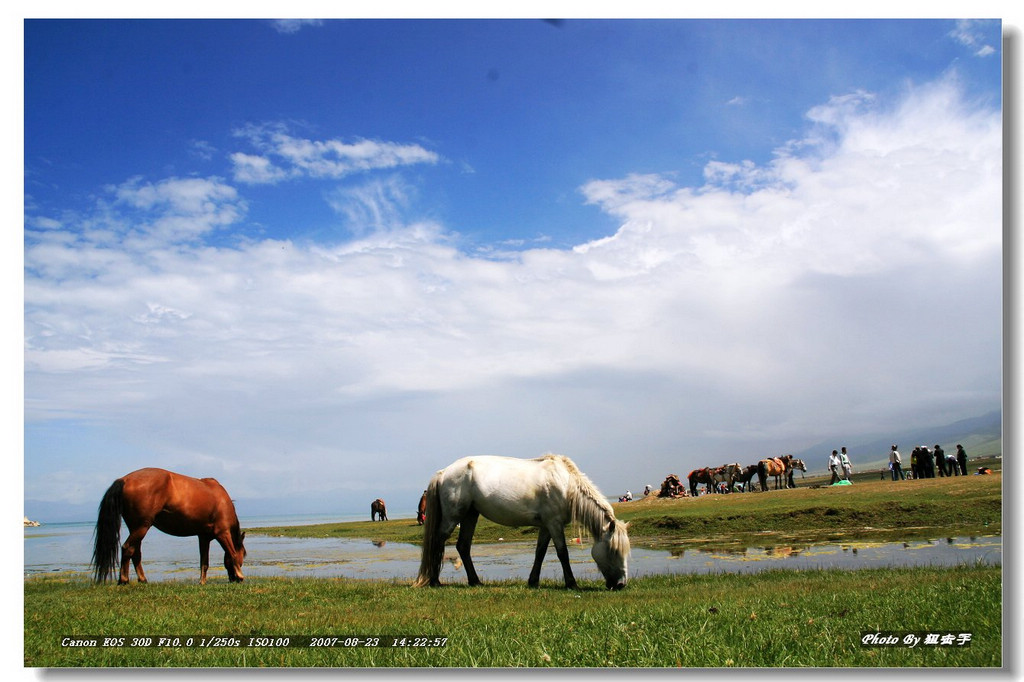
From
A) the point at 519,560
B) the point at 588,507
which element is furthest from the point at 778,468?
the point at 588,507

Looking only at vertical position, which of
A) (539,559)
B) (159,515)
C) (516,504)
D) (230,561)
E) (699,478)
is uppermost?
(516,504)

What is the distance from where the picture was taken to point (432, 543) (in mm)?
12273

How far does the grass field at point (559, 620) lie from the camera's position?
728 cm

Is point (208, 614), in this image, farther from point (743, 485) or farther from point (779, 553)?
point (743, 485)

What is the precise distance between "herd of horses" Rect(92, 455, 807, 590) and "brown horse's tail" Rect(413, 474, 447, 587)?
18 mm

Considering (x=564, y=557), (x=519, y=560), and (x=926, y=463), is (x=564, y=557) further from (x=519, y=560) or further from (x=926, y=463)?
(x=926, y=463)

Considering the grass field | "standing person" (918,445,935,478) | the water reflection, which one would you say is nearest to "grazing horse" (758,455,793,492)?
"standing person" (918,445,935,478)

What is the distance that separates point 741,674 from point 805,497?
72.8ft

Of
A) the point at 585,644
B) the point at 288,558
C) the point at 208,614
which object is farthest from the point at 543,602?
the point at 288,558

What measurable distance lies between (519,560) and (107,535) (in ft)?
33.4

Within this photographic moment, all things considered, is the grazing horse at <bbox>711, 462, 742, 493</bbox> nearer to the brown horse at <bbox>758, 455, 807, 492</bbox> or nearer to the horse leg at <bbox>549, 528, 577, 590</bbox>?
the brown horse at <bbox>758, 455, 807, 492</bbox>

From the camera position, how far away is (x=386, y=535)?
3034 cm

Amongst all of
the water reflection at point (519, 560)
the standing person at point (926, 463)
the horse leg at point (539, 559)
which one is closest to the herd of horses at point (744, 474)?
the standing person at point (926, 463)

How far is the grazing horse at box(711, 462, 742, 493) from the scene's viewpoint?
140 ft
